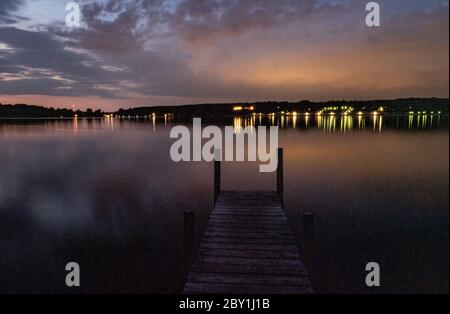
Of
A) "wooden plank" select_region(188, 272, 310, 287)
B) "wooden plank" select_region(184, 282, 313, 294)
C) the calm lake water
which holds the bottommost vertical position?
the calm lake water

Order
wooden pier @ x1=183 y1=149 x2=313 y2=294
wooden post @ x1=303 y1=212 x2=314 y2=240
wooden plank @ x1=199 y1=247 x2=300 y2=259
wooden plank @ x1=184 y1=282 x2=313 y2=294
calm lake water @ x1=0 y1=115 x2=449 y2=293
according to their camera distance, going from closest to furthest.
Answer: wooden plank @ x1=184 y1=282 x2=313 y2=294 < wooden pier @ x1=183 y1=149 x2=313 y2=294 < wooden plank @ x1=199 y1=247 x2=300 y2=259 < wooden post @ x1=303 y1=212 x2=314 y2=240 < calm lake water @ x1=0 y1=115 x2=449 y2=293

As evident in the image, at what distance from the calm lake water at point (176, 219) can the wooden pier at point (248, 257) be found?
1.61m

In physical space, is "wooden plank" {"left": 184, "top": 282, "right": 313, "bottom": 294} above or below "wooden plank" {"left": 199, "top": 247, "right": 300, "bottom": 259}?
below

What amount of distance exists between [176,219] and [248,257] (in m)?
6.77

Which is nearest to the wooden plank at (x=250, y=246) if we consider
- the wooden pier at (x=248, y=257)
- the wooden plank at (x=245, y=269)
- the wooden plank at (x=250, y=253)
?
the wooden pier at (x=248, y=257)

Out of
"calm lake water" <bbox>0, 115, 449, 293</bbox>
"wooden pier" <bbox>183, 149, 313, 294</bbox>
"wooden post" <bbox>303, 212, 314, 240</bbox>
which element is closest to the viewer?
"wooden pier" <bbox>183, 149, 313, 294</bbox>

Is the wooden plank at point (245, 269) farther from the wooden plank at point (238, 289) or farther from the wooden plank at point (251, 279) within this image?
the wooden plank at point (238, 289)

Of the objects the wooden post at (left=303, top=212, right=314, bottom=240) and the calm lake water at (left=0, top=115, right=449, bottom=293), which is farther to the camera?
the calm lake water at (left=0, top=115, right=449, bottom=293)

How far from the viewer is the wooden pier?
5398 mm

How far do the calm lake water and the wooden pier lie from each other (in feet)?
5.29

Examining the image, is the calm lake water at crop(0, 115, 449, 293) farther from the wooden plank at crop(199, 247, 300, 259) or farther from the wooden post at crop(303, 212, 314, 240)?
the wooden plank at crop(199, 247, 300, 259)

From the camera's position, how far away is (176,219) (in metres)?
12.6

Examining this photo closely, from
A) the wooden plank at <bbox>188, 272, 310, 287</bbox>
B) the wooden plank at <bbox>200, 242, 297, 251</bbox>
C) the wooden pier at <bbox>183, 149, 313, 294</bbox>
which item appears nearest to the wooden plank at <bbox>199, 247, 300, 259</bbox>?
the wooden pier at <bbox>183, 149, 313, 294</bbox>
